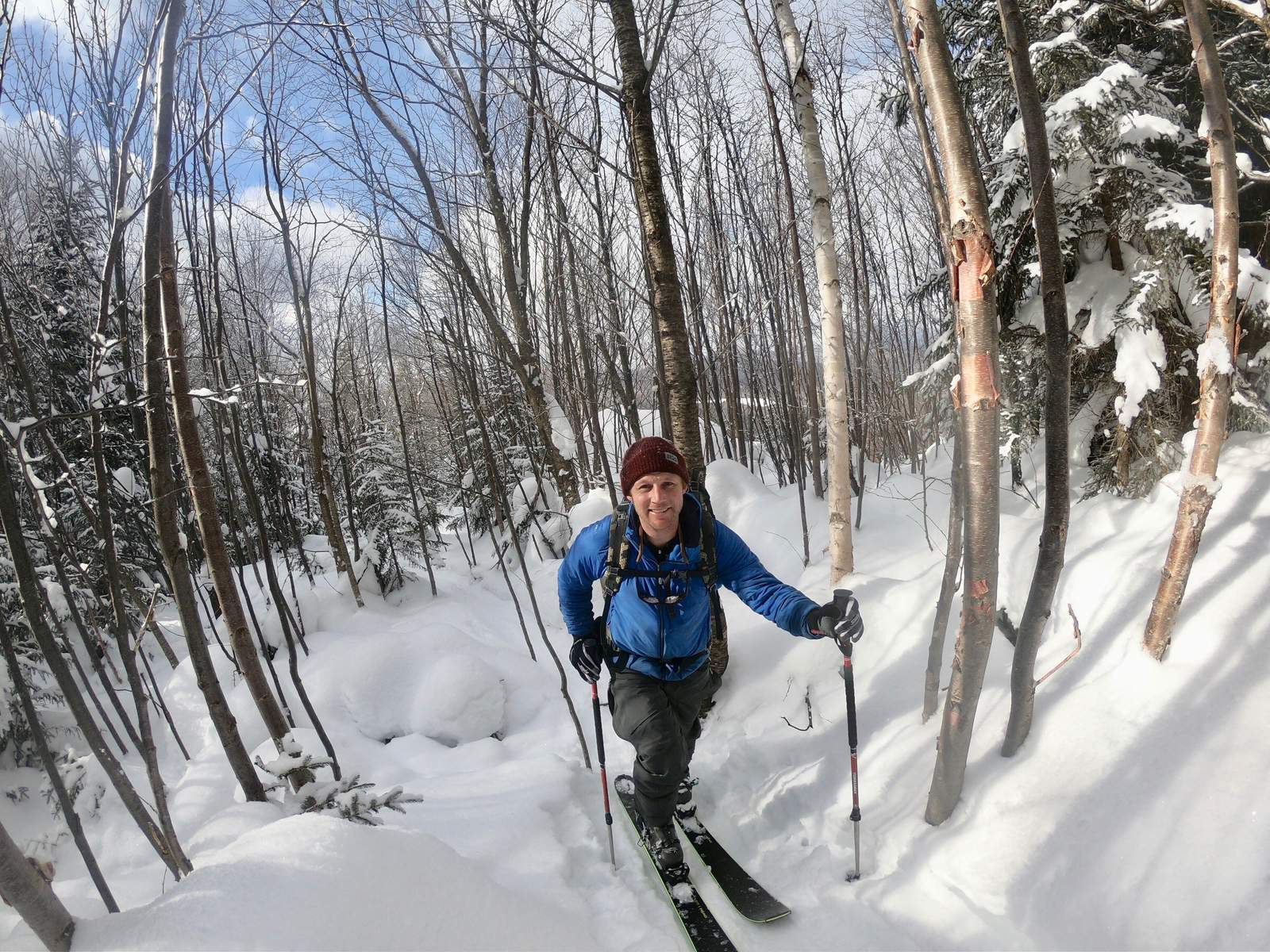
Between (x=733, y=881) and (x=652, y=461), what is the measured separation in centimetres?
204

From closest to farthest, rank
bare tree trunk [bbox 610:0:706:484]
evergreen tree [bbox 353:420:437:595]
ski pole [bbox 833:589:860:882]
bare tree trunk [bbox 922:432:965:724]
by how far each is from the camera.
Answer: ski pole [bbox 833:589:860:882] < bare tree trunk [bbox 922:432:965:724] < bare tree trunk [bbox 610:0:706:484] < evergreen tree [bbox 353:420:437:595]

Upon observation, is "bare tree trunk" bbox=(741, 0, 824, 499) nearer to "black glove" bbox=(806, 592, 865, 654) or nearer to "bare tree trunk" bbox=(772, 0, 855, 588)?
"bare tree trunk" bbox=(772, 0, 855, 588)

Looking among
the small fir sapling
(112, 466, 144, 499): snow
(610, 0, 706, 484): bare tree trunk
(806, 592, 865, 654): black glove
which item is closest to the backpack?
(806, 592, 865, 654): black glove

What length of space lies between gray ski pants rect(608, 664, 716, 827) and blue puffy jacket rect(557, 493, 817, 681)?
0.25 ft

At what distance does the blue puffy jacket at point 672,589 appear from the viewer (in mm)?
3078

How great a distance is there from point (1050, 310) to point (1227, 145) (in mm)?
1161

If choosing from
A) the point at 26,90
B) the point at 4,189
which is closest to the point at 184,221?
the point at 26,90

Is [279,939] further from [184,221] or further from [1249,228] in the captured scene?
[1249,228]

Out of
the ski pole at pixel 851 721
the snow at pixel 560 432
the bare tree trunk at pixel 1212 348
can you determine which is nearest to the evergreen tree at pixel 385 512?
the snow at pixel 560 432

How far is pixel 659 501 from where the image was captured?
2973 mm

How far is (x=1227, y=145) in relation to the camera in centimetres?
273

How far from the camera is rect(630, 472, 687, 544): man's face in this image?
9.74ft

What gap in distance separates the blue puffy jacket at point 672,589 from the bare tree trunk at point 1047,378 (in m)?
1.05

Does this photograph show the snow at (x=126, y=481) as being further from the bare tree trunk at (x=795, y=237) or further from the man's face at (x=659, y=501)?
the bare tree trunk at (x=795, y=237)
